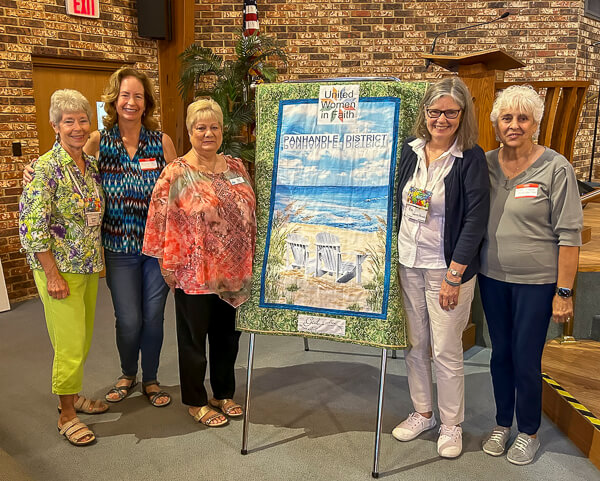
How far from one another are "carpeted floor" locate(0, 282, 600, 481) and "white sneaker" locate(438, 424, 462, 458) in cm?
3

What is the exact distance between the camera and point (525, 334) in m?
2.15

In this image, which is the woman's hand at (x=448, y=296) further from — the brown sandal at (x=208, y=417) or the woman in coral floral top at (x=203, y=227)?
the brown sandal at (x=208, y=417)

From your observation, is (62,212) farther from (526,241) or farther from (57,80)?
(57,80)

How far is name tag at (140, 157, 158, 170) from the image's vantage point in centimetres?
250

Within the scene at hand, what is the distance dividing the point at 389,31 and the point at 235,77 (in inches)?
66.3

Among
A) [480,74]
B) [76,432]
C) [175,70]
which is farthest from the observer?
[175,70]

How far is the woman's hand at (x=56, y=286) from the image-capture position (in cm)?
228

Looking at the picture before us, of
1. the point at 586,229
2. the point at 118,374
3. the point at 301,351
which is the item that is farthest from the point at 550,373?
the point at 118,374

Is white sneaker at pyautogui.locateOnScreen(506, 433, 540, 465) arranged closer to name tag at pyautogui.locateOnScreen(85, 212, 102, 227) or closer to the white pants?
the white pants

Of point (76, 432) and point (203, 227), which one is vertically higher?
point (203, 227)

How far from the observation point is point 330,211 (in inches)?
88.7

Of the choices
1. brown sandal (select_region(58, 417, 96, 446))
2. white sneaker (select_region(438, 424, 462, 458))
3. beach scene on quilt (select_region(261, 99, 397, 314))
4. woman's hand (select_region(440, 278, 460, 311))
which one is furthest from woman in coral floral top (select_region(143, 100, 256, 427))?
white sneaker (select_region(438, 424, 462, 458))

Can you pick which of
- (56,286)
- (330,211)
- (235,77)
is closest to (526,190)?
(330,211)

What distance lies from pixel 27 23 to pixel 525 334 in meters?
4.40
